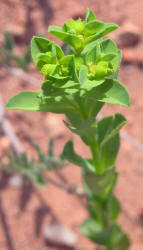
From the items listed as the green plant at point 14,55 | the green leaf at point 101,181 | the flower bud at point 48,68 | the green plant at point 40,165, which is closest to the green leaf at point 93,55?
the flower bud at point 48,68

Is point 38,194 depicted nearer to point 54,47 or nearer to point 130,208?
point 130,208

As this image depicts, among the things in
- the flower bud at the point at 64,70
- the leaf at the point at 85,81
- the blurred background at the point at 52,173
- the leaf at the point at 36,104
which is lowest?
the blurred background at the point at 52,173

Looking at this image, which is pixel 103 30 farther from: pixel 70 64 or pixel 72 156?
pixel 72 156

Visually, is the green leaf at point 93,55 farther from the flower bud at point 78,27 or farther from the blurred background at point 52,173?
the blurred background at point 52,173

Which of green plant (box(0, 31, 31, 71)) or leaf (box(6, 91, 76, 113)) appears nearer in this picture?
leaf (box(6, 91, 76, 113))

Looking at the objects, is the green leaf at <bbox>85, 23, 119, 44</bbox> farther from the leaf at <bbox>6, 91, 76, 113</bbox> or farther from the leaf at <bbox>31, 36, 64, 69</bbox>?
the leaf at <bbox>6, 91, 76, 113</bbox>

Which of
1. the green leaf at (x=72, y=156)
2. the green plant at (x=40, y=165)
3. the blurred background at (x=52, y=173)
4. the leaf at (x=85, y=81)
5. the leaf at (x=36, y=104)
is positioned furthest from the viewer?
the blurred background at (x=52, y=173)

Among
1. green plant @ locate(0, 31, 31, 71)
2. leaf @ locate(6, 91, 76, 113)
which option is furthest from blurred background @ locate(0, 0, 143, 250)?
leaf @ locate(6, 91, 76, 113)

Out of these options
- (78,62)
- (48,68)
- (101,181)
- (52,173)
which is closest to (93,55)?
(78,62)
